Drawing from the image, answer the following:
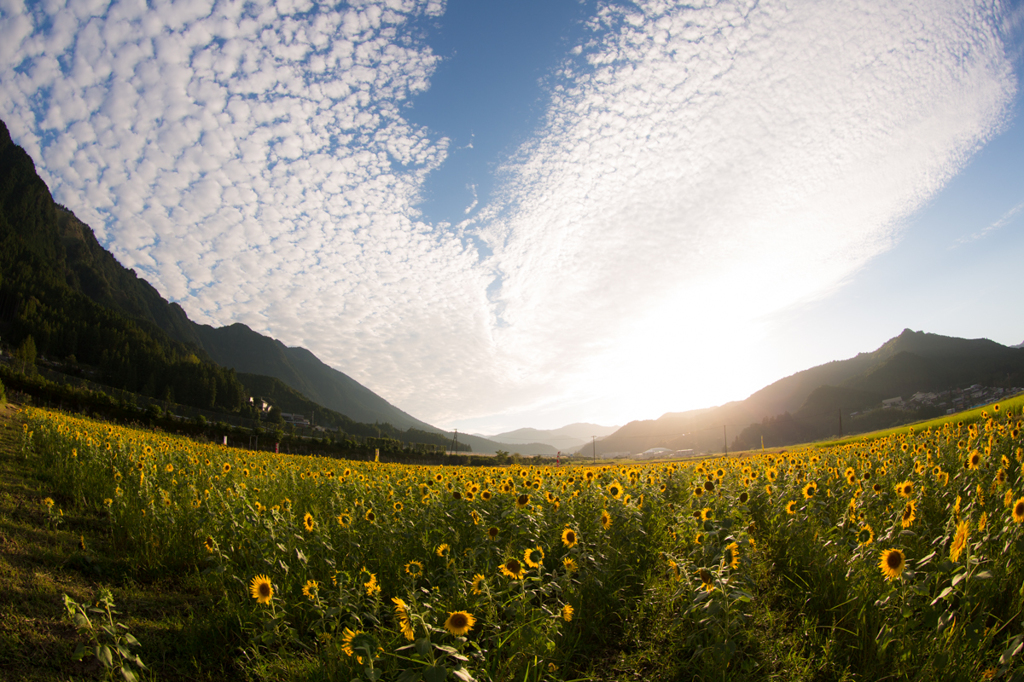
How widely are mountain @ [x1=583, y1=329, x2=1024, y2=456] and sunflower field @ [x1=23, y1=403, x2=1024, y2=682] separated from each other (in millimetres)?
67973

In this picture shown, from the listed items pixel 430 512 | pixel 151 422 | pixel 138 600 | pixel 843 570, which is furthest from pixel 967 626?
pixel 151 422

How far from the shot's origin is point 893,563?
8.22 ft

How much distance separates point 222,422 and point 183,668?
3739 centimetres

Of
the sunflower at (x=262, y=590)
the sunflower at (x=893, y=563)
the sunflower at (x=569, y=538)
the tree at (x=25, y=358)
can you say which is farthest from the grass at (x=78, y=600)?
the tree at (x=25, y=358)

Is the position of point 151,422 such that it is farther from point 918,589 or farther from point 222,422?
point 918,589

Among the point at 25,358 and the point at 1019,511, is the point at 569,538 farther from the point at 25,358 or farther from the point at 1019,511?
the point at 25,358

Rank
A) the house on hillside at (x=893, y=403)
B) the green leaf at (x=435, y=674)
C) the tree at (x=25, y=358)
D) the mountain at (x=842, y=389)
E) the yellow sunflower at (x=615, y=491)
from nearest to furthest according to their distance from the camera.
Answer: the green leaf at (x=435, y=674) < the yellow sunflower at (x=615, y=491) < the tree at (x=25, y=358) < the house on hillside at (x=893, y=403) < the mountain at (x=842, y=389)

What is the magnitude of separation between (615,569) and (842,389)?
157 meters

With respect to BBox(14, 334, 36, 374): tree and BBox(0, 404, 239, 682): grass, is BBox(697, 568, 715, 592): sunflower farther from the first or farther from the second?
BBox(14, 334, 36, 374): tree

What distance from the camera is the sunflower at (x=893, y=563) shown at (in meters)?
2.44

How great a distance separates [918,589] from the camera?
2.21m

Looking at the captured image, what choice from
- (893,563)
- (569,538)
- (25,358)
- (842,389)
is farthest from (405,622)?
(842,389)

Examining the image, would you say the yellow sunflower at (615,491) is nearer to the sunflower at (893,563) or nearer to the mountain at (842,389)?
the sunflower at (893,563)

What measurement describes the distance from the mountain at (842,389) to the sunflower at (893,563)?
229 feet
